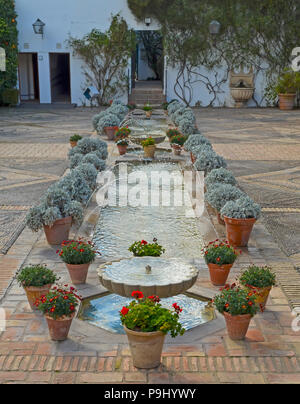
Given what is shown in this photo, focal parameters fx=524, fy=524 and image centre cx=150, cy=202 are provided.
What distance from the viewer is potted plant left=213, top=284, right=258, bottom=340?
4.58 metres

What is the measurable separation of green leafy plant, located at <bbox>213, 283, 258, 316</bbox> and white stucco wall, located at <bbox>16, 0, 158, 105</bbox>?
65.5 feet

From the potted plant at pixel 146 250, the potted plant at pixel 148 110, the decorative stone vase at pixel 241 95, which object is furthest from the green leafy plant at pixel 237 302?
the decorative stone vase at pixel 241 95

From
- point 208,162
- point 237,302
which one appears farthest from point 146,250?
point 208,162

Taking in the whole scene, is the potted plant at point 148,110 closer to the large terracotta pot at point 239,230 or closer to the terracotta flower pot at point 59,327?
the large terracotta pot at point 239,230

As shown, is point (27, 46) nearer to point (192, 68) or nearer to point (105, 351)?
point (192, 68)

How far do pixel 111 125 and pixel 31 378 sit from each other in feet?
37.8

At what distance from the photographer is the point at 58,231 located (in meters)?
6.96

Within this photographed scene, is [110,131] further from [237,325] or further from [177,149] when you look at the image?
[237,325]

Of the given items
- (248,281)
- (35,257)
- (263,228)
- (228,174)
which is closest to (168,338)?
(248,281)

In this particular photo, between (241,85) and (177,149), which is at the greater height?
(241,85)

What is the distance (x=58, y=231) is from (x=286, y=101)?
17679 millimetres

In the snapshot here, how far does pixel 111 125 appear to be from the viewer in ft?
49.4

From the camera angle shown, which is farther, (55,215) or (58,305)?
(55,215)

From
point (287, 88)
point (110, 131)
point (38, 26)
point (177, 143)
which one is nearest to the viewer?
point (177, 143)
